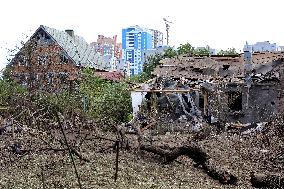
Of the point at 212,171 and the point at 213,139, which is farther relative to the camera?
the point at 213,139

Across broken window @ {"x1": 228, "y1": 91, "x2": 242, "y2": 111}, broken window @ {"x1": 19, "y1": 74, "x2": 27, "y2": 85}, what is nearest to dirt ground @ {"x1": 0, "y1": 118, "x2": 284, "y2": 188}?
broken window @ {"x1": 228, "y1": 91, "x2": 242, "y2": 111}

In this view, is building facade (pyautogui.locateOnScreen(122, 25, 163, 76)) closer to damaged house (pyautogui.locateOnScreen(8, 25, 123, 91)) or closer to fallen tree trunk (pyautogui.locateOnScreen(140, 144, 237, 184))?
damaged house (pyautogui.locateOnScreen(8, 25, 123, 91))

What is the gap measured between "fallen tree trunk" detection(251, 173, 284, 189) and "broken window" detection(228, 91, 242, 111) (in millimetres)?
13542

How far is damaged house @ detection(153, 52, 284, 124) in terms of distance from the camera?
1970 centimetres

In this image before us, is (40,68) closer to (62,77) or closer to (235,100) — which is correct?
(62,77)

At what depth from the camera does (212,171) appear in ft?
24.6

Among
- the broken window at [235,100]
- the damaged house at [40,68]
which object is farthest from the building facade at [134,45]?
the broken window at [235,100]

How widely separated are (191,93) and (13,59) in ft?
32.0

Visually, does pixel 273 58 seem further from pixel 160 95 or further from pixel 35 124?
pixel 35 124

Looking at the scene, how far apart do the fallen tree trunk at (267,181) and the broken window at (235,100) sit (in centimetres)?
1354

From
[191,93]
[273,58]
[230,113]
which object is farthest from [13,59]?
[273,58]

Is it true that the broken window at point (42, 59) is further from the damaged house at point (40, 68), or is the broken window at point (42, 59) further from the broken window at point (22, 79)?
the broken window at point (22, 79)

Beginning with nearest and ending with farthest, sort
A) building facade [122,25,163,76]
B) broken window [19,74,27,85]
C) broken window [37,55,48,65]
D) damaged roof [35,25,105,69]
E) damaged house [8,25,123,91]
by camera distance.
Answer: damaged house [8,25,123,91], broken window [19,74,27,85], broken window [37,55,48,65], damaged roof [35,25,105,69], building facade [122,25,163,76]

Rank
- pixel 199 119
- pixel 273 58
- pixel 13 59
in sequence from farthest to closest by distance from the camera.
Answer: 1. pixel 13 59
2. pixel 273 58
3. pixel 199 119
